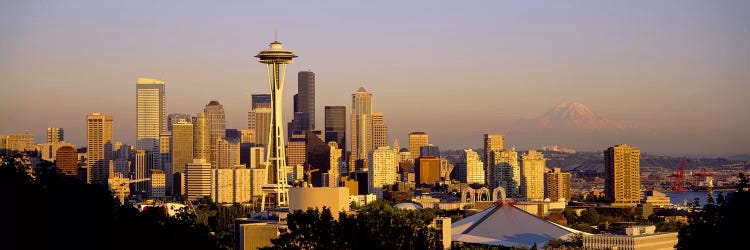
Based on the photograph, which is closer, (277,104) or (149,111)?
(277,104)

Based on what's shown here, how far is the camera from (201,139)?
146625 millimetres

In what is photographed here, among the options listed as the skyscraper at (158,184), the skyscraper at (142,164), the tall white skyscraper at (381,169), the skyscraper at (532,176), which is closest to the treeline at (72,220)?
the skyscraper at (158,184)

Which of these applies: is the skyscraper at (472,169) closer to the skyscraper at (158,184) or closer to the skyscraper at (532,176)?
the skyscraper at (532,176)

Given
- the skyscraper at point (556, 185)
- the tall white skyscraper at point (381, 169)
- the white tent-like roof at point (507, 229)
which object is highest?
the tall white skyscraper at point (381, 169)

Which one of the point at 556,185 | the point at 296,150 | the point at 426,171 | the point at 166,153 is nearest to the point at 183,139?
the point at 166,153

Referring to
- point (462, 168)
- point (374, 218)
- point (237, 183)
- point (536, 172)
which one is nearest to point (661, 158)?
point (462, 168)

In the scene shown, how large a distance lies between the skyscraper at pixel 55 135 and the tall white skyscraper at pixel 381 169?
26.8 meters

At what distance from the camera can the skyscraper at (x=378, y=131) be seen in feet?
582

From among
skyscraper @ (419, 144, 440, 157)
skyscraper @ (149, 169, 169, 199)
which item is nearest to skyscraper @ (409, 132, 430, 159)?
skyscraper @ (419, 144, 440, 157)

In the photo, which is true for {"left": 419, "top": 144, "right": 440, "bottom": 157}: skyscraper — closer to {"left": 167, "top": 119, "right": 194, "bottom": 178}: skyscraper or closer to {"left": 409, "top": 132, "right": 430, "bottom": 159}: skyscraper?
{"left": 409, "top": 132, "right": 430, "bottom": 159}: skyscraper

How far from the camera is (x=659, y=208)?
102 metres

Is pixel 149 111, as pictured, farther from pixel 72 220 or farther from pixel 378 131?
pixel 72 220

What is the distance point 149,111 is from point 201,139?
17710mm

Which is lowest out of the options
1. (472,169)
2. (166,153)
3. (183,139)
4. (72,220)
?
(72,220)
